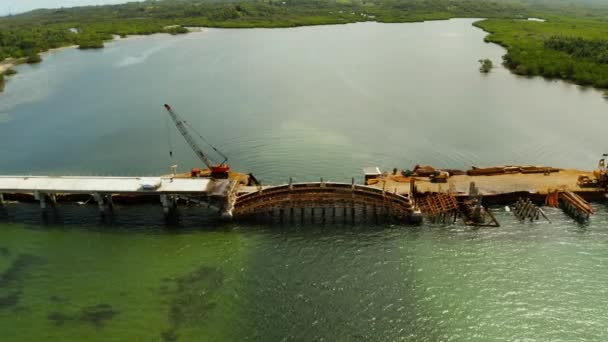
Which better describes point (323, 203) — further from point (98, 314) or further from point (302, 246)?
point (98, 314)

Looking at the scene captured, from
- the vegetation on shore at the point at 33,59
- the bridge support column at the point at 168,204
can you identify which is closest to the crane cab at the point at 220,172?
the bridge support column at the point at 168,204

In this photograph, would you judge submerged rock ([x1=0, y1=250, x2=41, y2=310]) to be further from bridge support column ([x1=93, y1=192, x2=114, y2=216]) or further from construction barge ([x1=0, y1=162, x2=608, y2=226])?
construction barge ([x1=0, y1=162, x2=608, y2=226])

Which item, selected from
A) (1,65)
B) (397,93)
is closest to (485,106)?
(397,93)

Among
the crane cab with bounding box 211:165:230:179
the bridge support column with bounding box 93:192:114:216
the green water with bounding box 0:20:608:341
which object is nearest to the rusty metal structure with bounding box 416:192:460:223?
the green water with bounding box 0:20:608:341

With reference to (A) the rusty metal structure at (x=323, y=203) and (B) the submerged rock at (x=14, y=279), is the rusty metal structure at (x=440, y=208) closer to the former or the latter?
(A) the rusty metal structure at (x=323, y=203)

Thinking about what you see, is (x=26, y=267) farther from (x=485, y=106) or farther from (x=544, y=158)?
(x=485, y=106)
